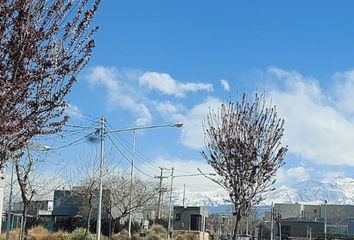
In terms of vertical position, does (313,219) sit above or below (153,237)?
above

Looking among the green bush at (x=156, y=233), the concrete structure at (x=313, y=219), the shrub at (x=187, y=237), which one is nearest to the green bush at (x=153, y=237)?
the green bush at (x=156, y=233)

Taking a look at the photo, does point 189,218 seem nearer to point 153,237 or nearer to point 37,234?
point 153,237

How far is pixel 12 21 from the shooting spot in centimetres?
851

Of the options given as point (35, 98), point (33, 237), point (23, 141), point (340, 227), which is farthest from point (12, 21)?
point (340, 227)

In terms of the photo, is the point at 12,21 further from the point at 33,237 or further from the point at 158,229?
the point at 158,229

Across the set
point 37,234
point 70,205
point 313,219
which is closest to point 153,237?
point 37,234

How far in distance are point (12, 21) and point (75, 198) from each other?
58.4 metres

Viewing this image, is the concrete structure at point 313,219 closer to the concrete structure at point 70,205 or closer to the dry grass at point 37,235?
the concrete structure at point 70,205

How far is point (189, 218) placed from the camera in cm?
8500

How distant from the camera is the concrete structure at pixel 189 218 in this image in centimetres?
8362

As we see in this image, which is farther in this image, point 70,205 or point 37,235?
point 70,205

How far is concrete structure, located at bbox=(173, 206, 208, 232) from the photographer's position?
8362 cm

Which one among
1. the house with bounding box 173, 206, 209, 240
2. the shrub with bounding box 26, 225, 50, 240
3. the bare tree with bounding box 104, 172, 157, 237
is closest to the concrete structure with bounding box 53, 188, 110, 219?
the bare tree with bounding box 104, 172, 157, 237

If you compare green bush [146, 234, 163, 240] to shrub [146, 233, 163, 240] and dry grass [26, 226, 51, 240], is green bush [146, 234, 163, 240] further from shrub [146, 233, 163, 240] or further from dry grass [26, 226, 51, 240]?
dry grass [26, 226, 51, 240]
